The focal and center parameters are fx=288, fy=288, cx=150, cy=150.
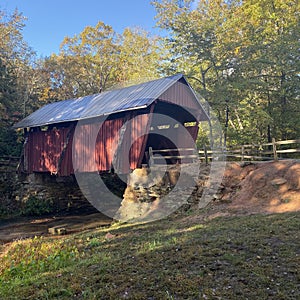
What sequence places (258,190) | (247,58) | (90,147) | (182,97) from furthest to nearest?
(247,58) < (90,147) < (182,97) < (258,190)

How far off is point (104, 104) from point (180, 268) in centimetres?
1272

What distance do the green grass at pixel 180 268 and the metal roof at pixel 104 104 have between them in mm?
7945

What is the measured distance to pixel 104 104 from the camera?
→ 1647cm

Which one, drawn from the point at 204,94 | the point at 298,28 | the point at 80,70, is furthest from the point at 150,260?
the point at 80,70

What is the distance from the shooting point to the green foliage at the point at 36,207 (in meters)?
18.7

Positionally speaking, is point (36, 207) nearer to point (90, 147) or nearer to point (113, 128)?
point (90, 147)

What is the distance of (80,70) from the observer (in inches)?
1292

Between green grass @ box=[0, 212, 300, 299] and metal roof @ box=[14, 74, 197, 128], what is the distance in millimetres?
7945

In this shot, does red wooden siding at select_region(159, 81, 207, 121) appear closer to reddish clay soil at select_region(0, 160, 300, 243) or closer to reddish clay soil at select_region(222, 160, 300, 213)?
reddish clay soil at select_region(0, 160, 300, 243)

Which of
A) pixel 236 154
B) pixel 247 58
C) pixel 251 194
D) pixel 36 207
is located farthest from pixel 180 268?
pixel 247 58

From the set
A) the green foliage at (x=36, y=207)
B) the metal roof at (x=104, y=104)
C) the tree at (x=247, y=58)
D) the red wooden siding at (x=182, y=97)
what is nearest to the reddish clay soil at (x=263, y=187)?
the red wooden siding at (x=182, y=97)

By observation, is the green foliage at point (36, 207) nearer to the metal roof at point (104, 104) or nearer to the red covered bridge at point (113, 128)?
the red covered bridge at point (113, 128)

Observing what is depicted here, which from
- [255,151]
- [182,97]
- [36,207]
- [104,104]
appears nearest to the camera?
[255,151]

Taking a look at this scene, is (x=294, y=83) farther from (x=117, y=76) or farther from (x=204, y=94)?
(x=117, y=76)
